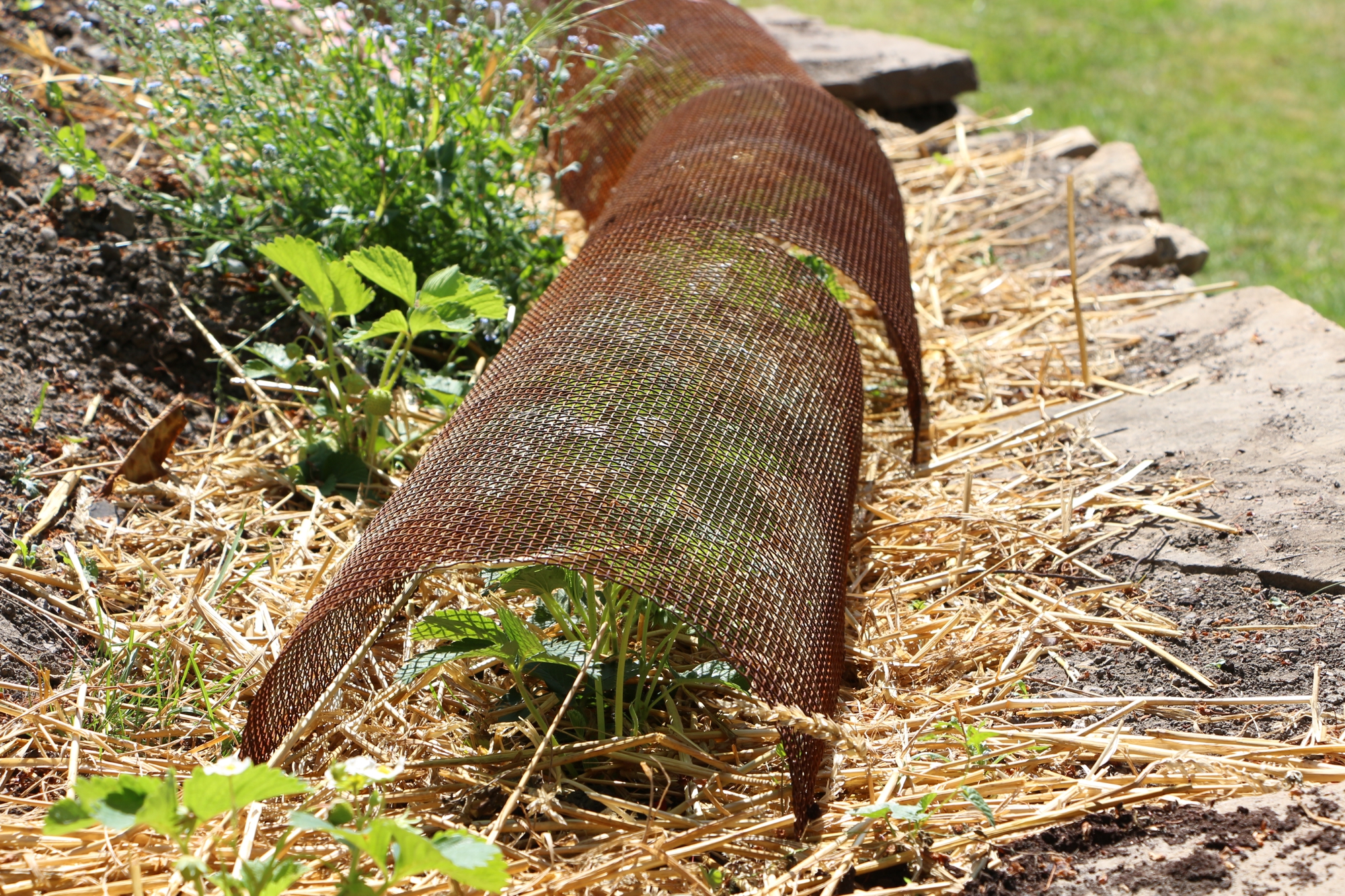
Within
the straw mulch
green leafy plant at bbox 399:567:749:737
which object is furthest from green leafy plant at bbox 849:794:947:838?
green leafy plant at bbox 399:567:749:737

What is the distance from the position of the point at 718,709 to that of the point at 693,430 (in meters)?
0.53

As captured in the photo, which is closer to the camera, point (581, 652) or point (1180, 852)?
point (1180, 852)

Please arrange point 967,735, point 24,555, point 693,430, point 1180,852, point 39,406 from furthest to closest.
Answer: point 39,406 → point 24,555 → point 693,430 → point 967,735 → point 1180,852

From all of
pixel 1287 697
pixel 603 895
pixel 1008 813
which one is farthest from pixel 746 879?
pixel 1287 697

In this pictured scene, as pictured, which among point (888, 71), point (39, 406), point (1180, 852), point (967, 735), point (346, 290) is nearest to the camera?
point (1180, 852)

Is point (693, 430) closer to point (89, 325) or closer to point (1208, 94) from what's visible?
point (89, 325)

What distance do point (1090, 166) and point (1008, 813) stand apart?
3693mm

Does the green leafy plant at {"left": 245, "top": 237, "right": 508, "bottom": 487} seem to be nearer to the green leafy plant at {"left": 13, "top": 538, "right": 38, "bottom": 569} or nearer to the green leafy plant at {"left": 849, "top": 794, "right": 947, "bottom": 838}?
the green leafy plant at {"left": 13, "top": 538, "right": 38, "bottom": 569}

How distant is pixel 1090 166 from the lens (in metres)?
4.78

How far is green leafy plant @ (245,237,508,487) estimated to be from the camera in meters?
2.32

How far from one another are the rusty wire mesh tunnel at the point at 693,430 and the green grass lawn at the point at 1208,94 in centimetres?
278

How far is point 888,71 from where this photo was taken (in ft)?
17.3

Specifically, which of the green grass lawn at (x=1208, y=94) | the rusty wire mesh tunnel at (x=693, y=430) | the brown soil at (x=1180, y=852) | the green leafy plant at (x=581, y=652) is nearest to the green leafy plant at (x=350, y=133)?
the rusty wire mesh tunnel at (x=693, y=430)

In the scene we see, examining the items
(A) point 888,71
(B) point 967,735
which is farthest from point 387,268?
(A) point 888,71
